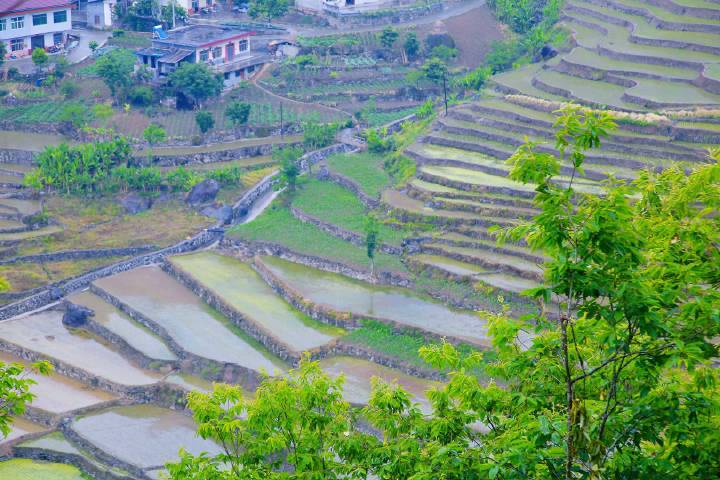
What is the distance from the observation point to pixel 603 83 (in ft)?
122

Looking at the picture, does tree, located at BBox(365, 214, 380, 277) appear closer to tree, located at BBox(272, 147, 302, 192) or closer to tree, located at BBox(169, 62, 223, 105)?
tree, located at BBox(272, 147, 302, 192)

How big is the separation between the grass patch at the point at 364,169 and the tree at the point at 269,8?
1275 cm

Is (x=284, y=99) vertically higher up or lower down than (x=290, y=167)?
lower down

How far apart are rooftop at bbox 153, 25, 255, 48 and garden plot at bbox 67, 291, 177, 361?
16.0 metres

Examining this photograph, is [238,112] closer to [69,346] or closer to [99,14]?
[99,14]

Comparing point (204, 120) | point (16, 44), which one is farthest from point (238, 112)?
point (16, 44)

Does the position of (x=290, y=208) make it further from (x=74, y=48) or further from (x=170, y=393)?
(x=74, y=48)

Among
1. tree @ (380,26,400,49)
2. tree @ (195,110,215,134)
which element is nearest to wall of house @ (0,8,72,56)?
tree @ (195,110,215,134)

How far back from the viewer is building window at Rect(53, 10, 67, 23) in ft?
154

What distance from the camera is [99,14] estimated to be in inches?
1983

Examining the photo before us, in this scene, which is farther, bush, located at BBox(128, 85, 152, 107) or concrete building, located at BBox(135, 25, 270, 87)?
concrete building, located at BBox(135, 25, 270, 87)

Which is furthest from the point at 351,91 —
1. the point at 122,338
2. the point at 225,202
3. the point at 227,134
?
the point at 122,338

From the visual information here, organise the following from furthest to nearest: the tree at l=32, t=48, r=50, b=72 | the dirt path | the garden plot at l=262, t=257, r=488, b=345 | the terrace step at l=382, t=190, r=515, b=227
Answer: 1. the dirt path
2. the tree at l=32, t=48, r=50, b=72
3. the terrace step at l=382, t=190, r=515, b=227
4. the garden plot at l=262, t=257, r=488, b=345

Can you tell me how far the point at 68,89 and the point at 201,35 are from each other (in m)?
5.87
